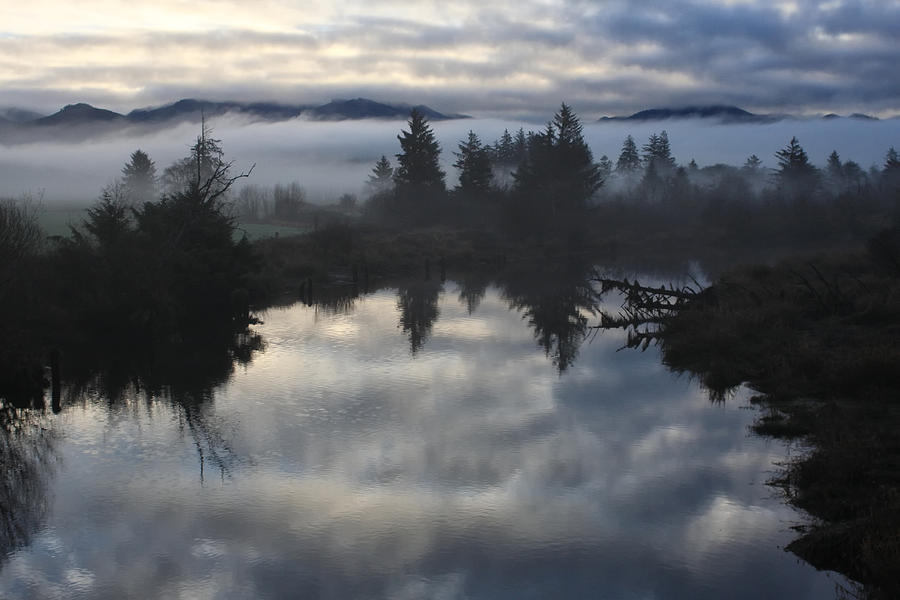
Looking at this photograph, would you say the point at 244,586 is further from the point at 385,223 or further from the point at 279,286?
the point at 385,223

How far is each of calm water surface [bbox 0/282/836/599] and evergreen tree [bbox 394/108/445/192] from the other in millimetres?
71225

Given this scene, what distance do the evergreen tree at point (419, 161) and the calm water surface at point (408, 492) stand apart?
71225 millimetres

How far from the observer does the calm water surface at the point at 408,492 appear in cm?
1266

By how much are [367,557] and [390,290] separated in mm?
41937

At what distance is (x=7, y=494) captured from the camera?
1650 centimetres

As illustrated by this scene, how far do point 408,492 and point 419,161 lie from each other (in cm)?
8372

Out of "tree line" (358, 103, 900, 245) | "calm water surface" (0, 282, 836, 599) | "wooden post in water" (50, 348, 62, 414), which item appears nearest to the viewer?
"calm water surface" (0, 282, 836, 599)

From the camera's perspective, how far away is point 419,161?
97438 mm

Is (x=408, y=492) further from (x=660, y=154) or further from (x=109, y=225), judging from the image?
(x=660, y=154)

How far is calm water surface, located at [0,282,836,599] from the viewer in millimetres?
12664

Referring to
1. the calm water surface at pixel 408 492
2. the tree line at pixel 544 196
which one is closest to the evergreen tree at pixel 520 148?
the tree line at pixel 544 196

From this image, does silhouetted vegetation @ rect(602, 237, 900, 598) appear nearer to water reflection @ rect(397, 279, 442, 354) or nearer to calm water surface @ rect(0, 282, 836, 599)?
calm water surface @ rect(0, 282, 836, 599)

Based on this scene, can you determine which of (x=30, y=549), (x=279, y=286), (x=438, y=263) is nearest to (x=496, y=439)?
(x=30, y=549)

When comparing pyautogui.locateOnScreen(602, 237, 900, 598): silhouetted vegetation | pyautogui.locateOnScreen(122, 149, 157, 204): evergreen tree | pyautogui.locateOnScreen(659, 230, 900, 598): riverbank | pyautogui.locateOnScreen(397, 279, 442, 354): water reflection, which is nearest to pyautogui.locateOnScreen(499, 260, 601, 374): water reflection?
pyautogui.locateOnScreen(602, 237, 900, 598): silhouetted vegetation
